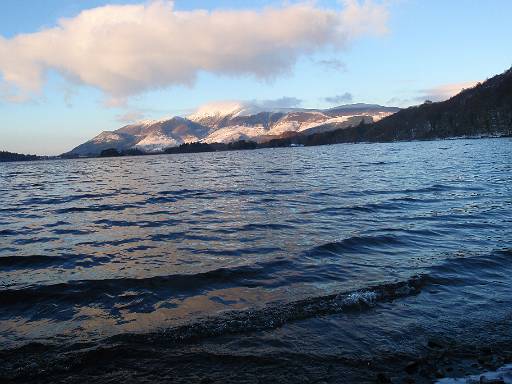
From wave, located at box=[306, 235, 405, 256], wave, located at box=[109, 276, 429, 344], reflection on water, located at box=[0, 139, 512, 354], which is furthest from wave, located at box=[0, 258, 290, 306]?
wave, located at box=[306, 235, 405, 256]

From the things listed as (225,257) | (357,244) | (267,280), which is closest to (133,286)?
(225,257)

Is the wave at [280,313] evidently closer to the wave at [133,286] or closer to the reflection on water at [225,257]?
the reflection on water at [225,257]

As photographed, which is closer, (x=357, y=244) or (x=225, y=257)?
(x=225, y=257)

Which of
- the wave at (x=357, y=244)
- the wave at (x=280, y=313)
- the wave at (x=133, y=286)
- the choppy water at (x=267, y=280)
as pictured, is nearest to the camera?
the choppy water at (x=267, y=280)

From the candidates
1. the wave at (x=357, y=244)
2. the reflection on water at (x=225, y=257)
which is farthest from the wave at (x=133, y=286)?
the wave at (x=357, y=244)

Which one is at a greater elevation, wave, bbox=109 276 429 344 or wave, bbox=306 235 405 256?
wave, bbox=109 276 429 344

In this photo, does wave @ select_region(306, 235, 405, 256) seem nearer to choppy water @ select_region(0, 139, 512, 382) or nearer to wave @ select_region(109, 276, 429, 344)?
choppy water @ select_region(0, 139, 512, 382)

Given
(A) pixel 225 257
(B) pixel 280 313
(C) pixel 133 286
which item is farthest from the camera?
(A) pixel 225 257

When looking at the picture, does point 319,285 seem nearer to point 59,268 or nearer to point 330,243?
point 330,243

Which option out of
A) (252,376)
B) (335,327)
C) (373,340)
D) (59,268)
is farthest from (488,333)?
(59,268)

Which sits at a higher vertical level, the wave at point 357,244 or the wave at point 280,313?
the wave at point 280,313

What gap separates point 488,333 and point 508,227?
40.3ft

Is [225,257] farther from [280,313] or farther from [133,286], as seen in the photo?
[280,313]

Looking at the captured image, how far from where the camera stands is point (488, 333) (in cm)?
808
